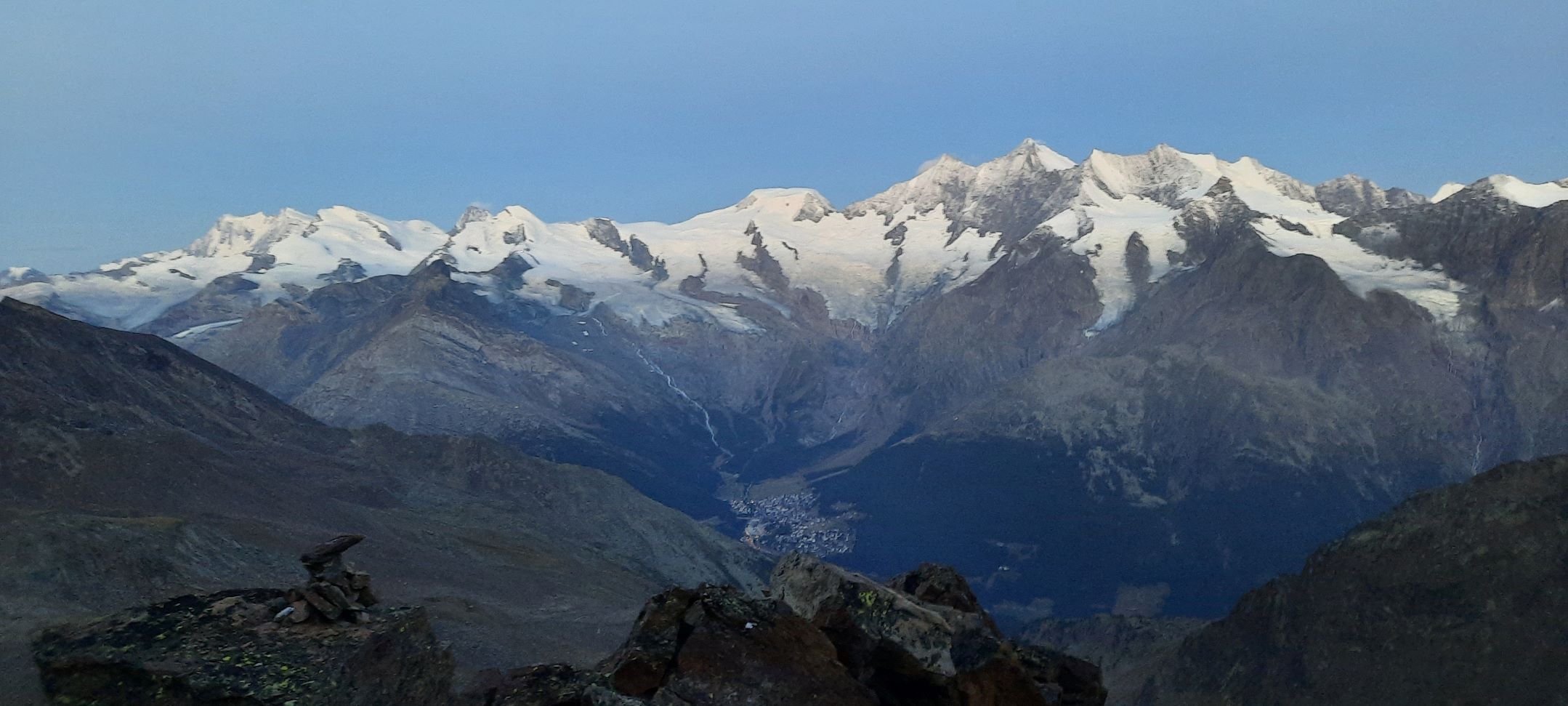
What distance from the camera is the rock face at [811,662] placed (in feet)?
77.4

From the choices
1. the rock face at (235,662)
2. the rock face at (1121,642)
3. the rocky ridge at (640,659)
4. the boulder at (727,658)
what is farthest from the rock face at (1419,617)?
the rock face at (235,662)

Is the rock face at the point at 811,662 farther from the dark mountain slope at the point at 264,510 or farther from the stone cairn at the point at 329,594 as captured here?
the dark mountain slope at the point at 264,510

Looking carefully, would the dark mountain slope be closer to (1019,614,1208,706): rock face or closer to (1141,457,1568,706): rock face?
(1019,614,1208,706): rock face

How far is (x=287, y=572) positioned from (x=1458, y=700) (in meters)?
67.2

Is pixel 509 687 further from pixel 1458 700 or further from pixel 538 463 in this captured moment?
pixel 538 463

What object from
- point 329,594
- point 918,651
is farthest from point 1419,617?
point 329,594

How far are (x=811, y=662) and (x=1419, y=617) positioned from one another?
59135mm

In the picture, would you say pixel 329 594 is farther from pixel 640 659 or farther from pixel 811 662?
pixel 811 662

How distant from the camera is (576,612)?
8488 cm

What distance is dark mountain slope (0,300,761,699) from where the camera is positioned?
6159 centimetres

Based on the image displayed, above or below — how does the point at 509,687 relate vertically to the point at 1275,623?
above

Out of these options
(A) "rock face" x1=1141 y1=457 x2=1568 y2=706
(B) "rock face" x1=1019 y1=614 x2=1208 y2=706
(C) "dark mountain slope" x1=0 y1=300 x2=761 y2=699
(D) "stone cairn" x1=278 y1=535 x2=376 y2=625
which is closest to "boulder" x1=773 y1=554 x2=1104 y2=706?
(D) "stone cairn" x1=278 y1=535 x2=376 y2=625

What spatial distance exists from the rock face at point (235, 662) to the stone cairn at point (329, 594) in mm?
266

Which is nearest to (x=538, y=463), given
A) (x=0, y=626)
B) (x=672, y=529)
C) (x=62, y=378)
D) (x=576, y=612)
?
(x=672, y=529)
